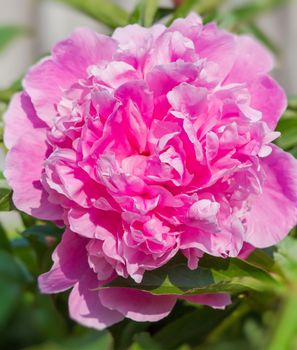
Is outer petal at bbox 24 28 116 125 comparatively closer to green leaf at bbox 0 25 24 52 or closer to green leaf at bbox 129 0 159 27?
green leaf at bbox 129 0 159 27

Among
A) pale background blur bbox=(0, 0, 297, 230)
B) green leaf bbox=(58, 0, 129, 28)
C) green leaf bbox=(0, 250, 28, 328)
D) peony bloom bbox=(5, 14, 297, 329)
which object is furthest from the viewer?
pale background blur bbox=(0, 0, 297, 230)

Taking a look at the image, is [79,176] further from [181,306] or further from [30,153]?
[181,306]

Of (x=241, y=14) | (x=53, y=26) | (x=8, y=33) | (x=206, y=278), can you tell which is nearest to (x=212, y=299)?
(x=206, y=278)

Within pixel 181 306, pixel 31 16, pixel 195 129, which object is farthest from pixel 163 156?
pixel 31 16

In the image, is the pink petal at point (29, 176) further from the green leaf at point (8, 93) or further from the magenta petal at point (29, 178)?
the green leaf at point (8, 93)

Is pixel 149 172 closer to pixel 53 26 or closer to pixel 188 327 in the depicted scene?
pixel 188 327

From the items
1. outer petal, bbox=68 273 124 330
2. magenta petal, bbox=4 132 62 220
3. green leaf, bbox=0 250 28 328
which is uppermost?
magenta petal, bbox=4 132 62 220

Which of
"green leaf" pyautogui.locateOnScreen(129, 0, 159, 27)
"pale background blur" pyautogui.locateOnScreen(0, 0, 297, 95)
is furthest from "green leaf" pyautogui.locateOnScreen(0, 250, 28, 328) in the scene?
"pale background blur" pyautogui.locateOnScreen(0, 0, 297, 95)
